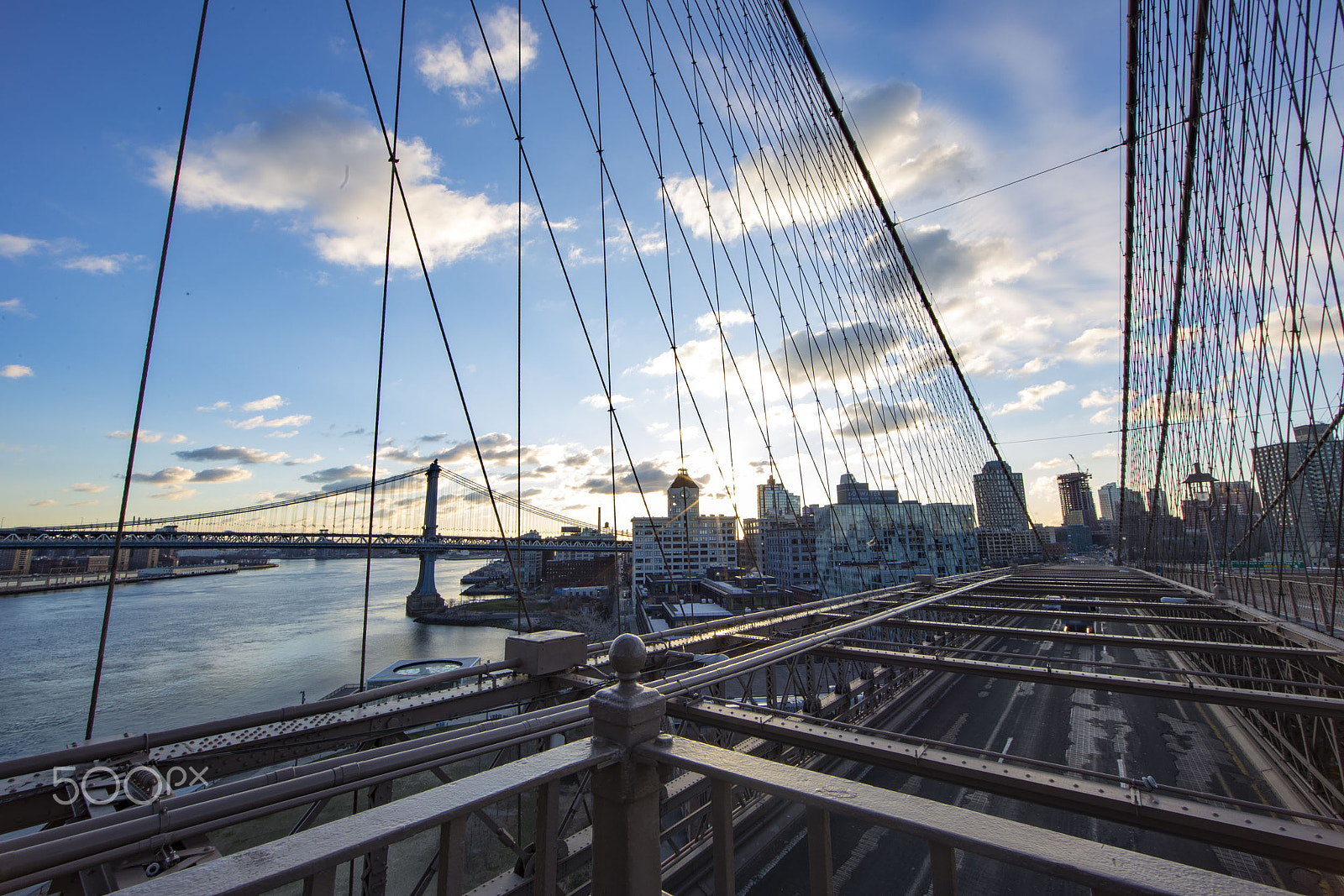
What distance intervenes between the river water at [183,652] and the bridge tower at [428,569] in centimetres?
225

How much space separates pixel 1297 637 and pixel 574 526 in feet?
262

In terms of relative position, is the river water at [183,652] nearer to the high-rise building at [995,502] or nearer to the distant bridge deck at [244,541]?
the distant bridge deck at [244,541]

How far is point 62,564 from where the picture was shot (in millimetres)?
82625

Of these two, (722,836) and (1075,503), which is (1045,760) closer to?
(722,836)

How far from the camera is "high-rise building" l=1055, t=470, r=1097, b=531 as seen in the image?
4889 inches

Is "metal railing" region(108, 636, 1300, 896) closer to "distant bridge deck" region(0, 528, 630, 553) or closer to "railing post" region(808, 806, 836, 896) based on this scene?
"railing post" region(808, 806, 836, 896)

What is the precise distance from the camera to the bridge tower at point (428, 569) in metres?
56.3

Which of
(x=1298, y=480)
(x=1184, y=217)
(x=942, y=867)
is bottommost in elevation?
(x=942, y=867)

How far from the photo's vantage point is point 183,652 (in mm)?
40562

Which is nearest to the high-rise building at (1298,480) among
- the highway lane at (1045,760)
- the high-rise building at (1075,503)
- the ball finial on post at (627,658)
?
the highway lane at (1045,760)

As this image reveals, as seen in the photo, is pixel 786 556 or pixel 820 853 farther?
pixel 786 556

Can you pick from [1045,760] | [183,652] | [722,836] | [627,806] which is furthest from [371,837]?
[183,652]

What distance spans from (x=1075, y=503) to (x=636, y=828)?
518 ft

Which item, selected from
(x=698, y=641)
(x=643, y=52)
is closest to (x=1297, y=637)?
(x=698, y=641)
